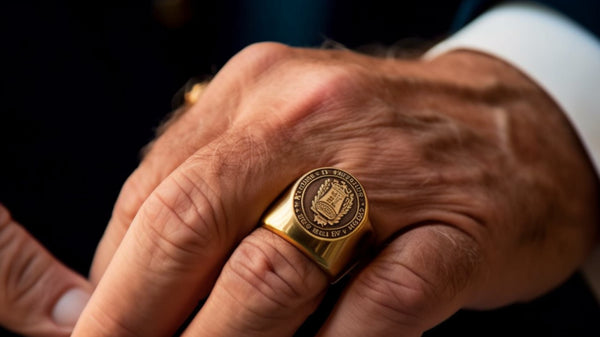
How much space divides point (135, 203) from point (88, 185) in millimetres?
426

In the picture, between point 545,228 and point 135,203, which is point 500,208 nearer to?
point 545,228

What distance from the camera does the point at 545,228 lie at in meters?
0.87

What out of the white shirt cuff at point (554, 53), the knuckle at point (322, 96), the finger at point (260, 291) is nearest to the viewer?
the finger at point (260, 291)

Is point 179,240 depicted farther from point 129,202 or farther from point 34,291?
point 34,291

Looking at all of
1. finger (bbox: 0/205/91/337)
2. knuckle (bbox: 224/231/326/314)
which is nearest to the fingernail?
finger (bbox: 0/205/91/337)

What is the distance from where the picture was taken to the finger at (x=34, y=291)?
735 mm

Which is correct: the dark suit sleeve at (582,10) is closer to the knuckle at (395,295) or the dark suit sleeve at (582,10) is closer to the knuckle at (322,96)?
the knuckle at (322,96)

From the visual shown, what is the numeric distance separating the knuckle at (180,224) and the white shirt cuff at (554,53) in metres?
0.70

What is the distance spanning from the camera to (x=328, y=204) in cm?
63

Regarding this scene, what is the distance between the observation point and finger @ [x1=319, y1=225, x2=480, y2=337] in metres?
0.62

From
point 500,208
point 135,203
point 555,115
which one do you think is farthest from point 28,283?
point 555,115

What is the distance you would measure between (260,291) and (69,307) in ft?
1.03

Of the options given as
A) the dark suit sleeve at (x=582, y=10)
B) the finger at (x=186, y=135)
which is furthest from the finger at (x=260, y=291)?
the dark suit sleeve at (x=582, y=10)

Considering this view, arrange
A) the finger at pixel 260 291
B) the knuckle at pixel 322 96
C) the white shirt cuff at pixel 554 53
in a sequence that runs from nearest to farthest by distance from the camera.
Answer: the finger at pixel 260 291 < the knuckle at pixel 322 96 < the white shirt cuff at pixel 554 53
